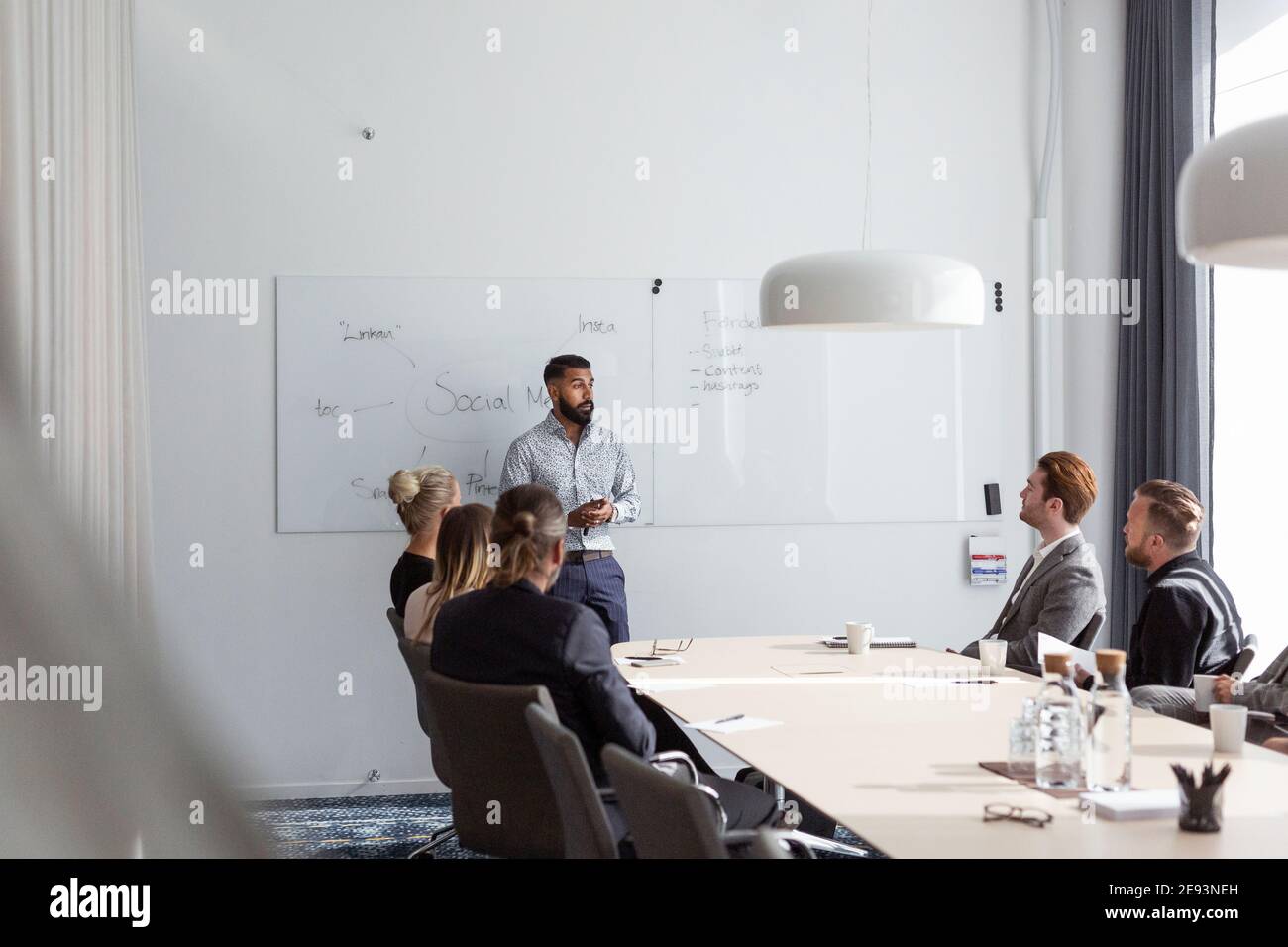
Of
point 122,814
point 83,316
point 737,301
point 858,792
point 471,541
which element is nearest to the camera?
point 122,814

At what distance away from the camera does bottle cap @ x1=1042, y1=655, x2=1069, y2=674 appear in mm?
2281

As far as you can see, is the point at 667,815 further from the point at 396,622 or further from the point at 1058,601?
the point at 1058,601

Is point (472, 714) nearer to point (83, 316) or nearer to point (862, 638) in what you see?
point (83, 316)

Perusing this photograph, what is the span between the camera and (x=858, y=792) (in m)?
2.37

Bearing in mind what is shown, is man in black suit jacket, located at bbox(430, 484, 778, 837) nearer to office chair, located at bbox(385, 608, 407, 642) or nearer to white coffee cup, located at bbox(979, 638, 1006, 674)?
office chair, located at bbox(385, 608, 407, 642)

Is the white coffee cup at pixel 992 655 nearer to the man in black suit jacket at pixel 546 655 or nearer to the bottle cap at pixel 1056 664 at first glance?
the man in black suit jacket at pixel 546 655

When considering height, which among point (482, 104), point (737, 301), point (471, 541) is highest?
point (482, 104)

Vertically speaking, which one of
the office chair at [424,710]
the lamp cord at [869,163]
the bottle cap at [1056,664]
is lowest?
the office chair at [424,710]

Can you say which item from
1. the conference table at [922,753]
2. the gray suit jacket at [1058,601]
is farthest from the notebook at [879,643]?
the gray suit jacket at [1058,601]

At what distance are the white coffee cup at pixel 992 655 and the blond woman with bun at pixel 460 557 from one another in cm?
157

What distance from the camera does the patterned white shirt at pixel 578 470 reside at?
5.41 m

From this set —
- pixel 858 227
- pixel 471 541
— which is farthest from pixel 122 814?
pixel 858 227

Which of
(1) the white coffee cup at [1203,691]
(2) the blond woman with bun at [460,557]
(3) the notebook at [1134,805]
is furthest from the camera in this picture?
(2) the blond woman with bun at [460,557]

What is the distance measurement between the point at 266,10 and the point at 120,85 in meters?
1.48
